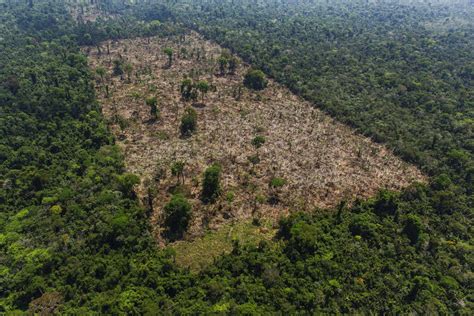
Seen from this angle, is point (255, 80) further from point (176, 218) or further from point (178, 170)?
point (176, 218)

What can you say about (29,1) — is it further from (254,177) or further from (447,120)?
(447,120)

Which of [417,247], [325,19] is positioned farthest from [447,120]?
[325,19]

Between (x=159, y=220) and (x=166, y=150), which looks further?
(x=166, y=150)

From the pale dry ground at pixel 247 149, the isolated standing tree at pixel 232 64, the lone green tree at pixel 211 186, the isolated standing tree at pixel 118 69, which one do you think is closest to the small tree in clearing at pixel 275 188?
the pale dry ground at pixel 247 149

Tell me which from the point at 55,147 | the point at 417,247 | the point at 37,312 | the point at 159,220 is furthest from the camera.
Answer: the point at 55,147

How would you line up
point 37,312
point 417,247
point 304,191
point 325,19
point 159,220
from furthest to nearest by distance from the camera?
point 325,19
point 304,191
point 159,220
point 417,247
point 37,312

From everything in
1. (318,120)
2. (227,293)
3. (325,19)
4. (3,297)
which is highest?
(325,19)

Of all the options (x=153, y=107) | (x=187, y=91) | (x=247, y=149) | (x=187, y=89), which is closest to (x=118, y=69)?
(x=187, y=89)
